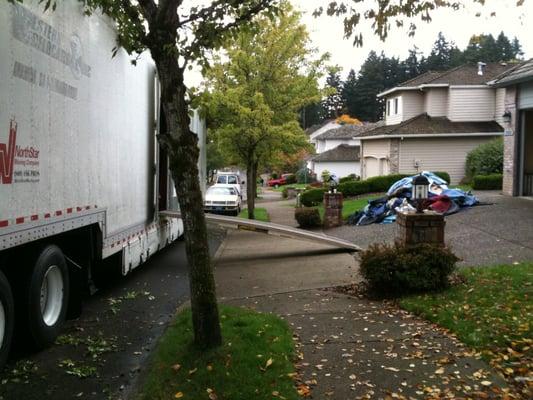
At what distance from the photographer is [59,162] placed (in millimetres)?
5902

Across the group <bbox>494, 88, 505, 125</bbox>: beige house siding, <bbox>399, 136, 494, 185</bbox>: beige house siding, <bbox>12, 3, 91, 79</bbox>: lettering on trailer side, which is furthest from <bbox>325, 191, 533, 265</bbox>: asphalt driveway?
<bbox>494, 88, 505, 125</bbox>: beige house siding

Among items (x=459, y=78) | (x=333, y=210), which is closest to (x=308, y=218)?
(x=333, y=210)

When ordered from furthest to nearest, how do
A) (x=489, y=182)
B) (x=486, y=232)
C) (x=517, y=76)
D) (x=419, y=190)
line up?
1. (x=489, y=182)
2. (x=517, y=76)
3. (x=486, y=232)
4. (x=419, y=190)

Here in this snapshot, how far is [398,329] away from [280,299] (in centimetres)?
222

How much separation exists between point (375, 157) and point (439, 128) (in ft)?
15.9

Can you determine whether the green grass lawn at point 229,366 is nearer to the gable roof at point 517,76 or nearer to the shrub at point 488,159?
the gable roof at point 517,76

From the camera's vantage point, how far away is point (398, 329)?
6.01m

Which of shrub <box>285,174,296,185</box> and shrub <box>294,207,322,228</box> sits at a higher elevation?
shrub <box>285,174,296,185</box>

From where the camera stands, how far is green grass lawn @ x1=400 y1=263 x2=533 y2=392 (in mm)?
4988

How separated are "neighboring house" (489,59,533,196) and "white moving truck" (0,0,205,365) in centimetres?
1310

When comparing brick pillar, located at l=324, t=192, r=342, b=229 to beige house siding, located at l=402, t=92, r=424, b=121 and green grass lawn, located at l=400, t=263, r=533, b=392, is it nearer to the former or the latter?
green grass lawn, located at l=400, t=263, r=533, b=392

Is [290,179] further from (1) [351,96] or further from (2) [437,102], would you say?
(1) [351,96]

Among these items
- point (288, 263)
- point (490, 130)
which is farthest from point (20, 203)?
point (490, 130)

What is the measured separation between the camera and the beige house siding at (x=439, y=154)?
32.4 m
